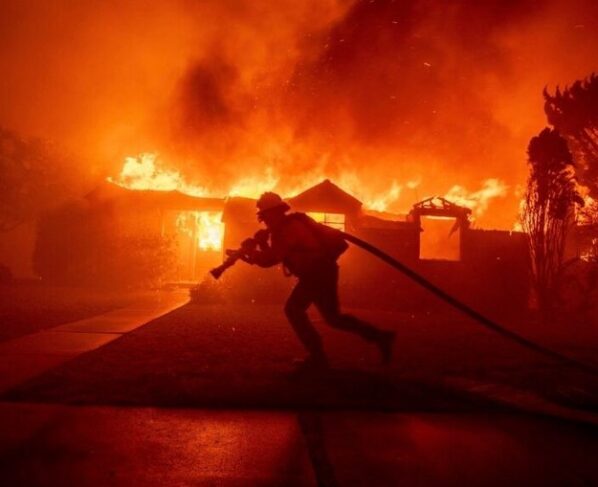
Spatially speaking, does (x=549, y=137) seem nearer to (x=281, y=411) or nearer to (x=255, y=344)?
(x=255, y=344)

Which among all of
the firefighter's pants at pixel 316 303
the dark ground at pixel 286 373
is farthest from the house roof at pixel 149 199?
the firefighter's pants at pixel 316 303

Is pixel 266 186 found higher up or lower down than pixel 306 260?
higher up

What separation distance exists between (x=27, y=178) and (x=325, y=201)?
18.3 metres

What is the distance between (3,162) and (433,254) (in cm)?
2223

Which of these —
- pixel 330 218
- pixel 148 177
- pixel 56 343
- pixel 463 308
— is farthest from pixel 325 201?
pixel 463 308

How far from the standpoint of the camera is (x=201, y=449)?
2742mm

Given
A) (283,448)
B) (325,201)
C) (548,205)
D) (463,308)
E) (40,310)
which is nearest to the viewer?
(283,448)

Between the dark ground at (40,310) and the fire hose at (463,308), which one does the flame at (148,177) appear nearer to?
the dark ground at (40,310)

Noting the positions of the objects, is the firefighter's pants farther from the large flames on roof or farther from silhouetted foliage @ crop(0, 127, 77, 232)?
silhouetted foliage @ crop(0, 127, 77, 232)

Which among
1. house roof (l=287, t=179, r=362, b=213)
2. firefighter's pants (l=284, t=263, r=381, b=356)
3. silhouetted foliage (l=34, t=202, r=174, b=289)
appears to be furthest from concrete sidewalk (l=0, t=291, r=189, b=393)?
house roof (l=287, t=179, r=362, b=213)

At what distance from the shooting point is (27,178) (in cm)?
2616

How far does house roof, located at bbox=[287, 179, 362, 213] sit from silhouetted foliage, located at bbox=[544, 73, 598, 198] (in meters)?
11.5

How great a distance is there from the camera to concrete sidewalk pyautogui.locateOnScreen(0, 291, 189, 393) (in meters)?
4.35

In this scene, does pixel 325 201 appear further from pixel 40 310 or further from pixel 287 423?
pixel 287 423
